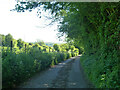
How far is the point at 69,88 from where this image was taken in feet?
18.7

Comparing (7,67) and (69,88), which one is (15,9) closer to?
(7,67)

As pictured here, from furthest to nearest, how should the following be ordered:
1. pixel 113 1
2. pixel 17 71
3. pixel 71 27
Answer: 1. pixel 71 27
2. pixel 17 71
3. pixel 113 1

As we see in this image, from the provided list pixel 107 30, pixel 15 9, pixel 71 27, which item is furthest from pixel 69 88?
pixel 71 27

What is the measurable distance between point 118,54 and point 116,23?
0.92 meters

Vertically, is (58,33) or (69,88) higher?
(58,33)

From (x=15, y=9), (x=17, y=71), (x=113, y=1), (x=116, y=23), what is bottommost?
(x=17, y=71)

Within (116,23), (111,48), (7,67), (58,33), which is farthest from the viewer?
(58,33)

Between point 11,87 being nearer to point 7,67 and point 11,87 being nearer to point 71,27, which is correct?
point 7,67

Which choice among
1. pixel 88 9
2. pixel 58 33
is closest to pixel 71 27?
pixel 58 33

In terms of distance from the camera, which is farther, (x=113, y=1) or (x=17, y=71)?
(x=17, y=71)

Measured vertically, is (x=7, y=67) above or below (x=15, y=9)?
below

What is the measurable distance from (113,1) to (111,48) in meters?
1.54

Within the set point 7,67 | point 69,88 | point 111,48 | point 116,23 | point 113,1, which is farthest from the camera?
point 69,88

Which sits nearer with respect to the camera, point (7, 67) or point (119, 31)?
point (119, 31)
